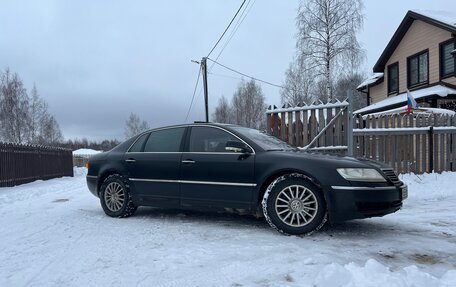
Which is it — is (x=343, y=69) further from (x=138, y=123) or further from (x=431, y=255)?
(x=138, y=123)

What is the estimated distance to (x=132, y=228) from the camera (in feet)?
19.0

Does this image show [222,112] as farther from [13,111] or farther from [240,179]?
[240,179]

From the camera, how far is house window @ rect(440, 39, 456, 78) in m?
17.0

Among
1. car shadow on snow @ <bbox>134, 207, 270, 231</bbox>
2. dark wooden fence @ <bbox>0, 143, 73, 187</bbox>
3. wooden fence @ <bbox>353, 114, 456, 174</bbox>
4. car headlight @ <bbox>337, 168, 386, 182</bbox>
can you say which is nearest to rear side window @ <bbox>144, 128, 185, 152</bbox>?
car shadow on snow @ <bbox>134, 207, 270, 231</bbox>

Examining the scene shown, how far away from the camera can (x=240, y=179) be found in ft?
18.0

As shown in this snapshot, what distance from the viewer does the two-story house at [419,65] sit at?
1684 centimetres

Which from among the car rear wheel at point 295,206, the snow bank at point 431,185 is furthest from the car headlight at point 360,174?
the snow bank at point 431,185

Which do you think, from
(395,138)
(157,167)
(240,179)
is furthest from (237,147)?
(395,138)

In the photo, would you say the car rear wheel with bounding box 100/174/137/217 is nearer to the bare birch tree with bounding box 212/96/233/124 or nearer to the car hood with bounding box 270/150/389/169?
the car hood with bounding box 270/150/389/169

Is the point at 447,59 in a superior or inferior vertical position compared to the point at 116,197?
superior

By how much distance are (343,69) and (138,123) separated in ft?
177

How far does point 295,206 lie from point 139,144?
306 centimetres

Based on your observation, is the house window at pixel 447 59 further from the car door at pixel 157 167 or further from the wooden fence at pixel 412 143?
the car door at pixel 157 167

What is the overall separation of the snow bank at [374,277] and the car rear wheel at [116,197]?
398 cm
